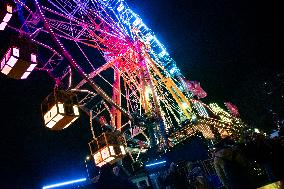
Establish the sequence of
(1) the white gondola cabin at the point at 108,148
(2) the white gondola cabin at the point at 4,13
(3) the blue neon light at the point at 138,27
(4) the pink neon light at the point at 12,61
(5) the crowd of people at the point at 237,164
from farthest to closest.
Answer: (3) the blue neon light at the point at 138,27, (1) the white gondola cabin at the point at 108,148, (4) the pink neon light at the point at 12,61, (2) the white gondola cabin at the point at 4,13, (5) the crowd of people at the point at 237,164

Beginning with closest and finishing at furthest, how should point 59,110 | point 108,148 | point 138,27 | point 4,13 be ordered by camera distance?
point 4,13
point 59,110
point 108,148
point 138,27

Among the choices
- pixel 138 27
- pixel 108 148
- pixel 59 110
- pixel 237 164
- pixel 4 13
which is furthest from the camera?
pixel 138 27

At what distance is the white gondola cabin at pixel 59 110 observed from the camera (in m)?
10.1

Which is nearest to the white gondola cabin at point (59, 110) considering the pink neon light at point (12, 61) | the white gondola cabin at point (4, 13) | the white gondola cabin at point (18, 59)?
the white gondola cabin at point (18, 59)

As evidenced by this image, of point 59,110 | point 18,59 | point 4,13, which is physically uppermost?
point 4,13

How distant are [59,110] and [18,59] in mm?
2426

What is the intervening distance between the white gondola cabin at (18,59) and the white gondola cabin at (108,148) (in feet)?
19.8

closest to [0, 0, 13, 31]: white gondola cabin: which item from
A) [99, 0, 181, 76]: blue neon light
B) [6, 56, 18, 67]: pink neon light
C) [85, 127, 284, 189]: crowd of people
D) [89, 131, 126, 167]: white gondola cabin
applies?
[6, 56, 18, 67]: pink neon light

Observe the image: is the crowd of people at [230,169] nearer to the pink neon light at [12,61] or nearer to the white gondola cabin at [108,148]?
the pink neon light at [12,61]

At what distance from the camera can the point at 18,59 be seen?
8.51m

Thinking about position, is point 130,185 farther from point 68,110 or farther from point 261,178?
point 261,178

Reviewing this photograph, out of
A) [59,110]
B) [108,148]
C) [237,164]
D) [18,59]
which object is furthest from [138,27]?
[237,164]

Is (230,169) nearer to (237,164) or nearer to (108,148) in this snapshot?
(237,164)

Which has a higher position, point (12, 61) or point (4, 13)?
point (4, 13)
